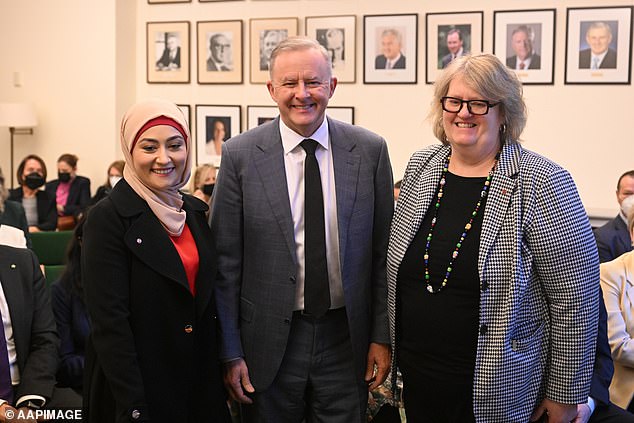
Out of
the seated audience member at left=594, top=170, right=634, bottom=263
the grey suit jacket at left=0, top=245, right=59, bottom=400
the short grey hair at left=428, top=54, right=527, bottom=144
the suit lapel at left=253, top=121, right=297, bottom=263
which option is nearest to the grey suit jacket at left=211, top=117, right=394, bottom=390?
the suit lapel at left=253, top=121, right=297, bottom=263

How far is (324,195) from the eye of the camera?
263cm

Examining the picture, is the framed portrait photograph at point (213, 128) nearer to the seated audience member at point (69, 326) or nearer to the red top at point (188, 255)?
the seated audience member at point (69, 326)

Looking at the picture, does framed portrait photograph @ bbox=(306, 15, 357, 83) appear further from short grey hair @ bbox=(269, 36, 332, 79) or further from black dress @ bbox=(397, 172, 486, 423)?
black dress @ bbox=(397, 172, 486, 423)

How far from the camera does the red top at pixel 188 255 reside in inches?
94.6

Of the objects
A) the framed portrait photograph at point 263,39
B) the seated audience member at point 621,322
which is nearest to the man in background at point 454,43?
the framed portrait photograph at point 263,39

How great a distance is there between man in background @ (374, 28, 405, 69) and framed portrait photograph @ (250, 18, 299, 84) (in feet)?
3.12

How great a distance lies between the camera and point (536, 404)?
2412mm

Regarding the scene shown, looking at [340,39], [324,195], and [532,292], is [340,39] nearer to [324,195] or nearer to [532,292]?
[324,195]

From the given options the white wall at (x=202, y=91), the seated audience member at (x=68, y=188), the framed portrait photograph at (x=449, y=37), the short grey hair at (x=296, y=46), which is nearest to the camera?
the short grey hair at (x=296, y=46)

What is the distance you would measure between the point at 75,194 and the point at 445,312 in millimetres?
6981

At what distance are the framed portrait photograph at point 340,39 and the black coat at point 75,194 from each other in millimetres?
2953

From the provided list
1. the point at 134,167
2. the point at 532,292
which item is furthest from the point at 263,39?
the point at 532,292

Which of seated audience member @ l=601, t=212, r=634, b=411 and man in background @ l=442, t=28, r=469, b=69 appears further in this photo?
man in background @ l=442, t=28, r=469, b=69

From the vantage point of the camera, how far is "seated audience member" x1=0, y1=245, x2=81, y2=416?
10.2ft
